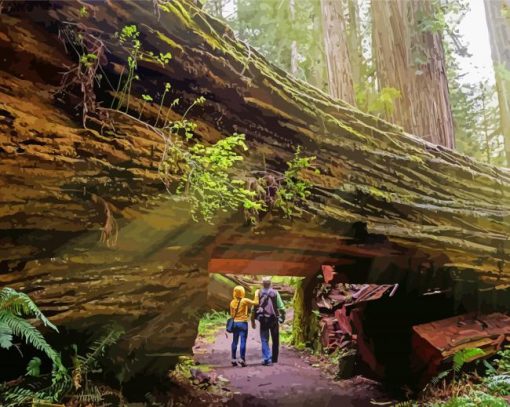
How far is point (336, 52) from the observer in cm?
1019

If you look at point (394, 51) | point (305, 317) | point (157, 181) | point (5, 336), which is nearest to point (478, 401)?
point (157, 181)

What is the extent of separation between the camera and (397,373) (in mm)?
6672

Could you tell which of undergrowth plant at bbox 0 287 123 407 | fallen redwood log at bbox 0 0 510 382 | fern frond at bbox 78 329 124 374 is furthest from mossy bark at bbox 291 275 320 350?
undergrowth plant at bbox 0 287 123 407

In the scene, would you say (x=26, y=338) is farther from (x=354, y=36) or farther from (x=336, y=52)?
(x=354, y=36)

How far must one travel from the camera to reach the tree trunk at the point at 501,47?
16266mm

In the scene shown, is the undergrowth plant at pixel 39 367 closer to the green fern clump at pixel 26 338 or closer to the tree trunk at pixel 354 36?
the green fern clump at pixel 26 338

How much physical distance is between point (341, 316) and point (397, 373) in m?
3.05

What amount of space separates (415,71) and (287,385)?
643 cm

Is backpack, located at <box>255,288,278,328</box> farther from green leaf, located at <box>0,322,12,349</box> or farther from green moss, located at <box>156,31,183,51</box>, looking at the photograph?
green leaf, located at <box>0,322,12,349</box>

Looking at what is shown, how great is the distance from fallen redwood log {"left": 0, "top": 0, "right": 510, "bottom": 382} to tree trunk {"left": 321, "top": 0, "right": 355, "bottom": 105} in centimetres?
491

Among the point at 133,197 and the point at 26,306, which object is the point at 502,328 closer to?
the point at 133,197

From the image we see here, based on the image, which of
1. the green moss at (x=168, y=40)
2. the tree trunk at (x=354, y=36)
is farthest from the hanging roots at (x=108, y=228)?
the tree trunk at (x=354, y=36)

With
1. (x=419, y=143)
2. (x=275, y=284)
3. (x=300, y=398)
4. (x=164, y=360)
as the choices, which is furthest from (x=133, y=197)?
(x=275, y=284)

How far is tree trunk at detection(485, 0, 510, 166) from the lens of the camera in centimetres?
1627
